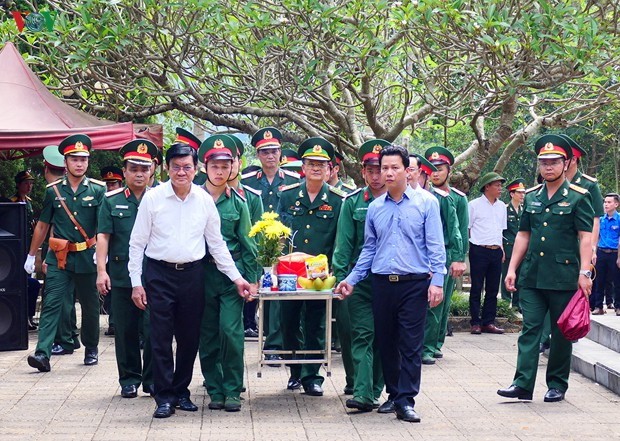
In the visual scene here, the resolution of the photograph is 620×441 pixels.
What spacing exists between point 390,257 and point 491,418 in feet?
4.70

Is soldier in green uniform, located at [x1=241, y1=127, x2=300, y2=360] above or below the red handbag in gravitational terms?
above

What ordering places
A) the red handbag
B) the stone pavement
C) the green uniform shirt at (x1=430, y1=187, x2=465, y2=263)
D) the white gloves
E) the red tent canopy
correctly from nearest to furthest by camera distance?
the stone pavement, the red handbag, the green uniform shirt at (x1=430, y1=187, x2=465, y2=263), the white gloves, the red tent canopy

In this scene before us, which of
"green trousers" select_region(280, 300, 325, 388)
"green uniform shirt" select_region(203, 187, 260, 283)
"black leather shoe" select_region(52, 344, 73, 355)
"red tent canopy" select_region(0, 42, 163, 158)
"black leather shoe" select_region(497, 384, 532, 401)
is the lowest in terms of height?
"black leather shoe" select_region(52, 344, 73, 355)

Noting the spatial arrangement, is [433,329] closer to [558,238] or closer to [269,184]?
[269,184]

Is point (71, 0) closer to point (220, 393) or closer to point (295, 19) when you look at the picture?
point (295, 19)

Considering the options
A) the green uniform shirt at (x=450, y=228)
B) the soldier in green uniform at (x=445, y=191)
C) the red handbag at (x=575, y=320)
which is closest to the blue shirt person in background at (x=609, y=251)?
the soldier in green uniform at (x=445, y=191)

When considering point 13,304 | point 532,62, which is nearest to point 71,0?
point 13,304

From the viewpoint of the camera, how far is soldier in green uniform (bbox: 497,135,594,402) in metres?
9.12

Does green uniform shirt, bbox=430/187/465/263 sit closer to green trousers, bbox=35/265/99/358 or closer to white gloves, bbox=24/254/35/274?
green trousers, bbox=35/265/99/358

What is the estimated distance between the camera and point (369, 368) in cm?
855

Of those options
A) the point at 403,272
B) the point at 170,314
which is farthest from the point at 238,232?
the point at 403,272

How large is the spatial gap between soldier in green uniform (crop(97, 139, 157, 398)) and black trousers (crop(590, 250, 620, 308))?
9229 mm

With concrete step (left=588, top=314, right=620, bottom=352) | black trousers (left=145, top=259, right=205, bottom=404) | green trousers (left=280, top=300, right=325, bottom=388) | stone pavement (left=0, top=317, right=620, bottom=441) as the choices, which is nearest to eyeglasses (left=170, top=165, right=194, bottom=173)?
black trousers (left=145, top=259, right=205, bottom=404)

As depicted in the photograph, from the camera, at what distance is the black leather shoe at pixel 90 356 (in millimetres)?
11344
